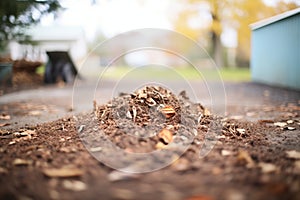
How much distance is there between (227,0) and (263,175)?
51.9 feet

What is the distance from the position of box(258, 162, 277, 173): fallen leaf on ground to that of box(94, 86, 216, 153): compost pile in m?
0.54

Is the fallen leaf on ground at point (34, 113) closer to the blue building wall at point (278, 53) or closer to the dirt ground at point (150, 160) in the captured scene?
the dirt ground at point (150, 160)

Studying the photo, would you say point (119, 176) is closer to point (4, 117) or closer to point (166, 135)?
point (166, 135)

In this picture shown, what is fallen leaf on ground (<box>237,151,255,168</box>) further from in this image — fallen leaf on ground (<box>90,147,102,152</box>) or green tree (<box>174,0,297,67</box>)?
green tree (<box>174,0,297,67</box>)

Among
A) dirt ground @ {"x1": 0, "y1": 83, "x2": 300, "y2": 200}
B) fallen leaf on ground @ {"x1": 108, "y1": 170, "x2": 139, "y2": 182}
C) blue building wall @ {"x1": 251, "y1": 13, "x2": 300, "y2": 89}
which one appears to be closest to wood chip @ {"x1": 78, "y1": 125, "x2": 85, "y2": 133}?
dirt ground @ {"x1": 0, "y1": 83, "x2": 300, "y2": 200}

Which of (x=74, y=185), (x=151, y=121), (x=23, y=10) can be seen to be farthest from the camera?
(x=23, y=10)

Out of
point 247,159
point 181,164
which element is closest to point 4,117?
point 181,164

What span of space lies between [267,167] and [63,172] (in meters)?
1.25

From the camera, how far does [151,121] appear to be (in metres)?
2.74

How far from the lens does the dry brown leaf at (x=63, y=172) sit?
1779 mm

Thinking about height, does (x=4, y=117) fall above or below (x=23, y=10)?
below

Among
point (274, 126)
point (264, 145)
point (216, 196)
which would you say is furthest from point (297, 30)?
point (216, 196)

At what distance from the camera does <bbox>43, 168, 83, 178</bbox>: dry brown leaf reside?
178 cm

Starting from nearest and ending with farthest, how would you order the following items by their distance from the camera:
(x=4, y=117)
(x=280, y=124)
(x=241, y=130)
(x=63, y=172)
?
1. (x=63, y=172)
2. (x=241, y=130)
3. (x=280, y=124)
4. (x=4, y=117)
